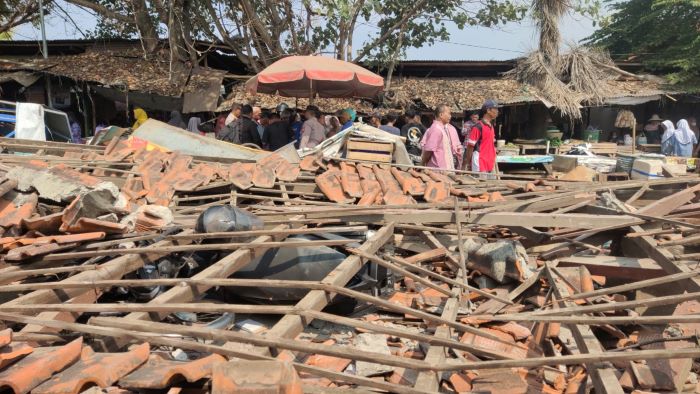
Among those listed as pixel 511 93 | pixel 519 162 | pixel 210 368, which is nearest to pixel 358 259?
pixel 210 368

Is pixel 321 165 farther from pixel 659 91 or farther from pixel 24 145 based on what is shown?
pixel 659 91

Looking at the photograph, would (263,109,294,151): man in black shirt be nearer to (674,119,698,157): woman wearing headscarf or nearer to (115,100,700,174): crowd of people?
(115,100,700,174): crowd of people

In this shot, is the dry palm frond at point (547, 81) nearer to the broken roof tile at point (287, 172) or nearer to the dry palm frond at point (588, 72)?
the dry palm frond at point (588, 72)

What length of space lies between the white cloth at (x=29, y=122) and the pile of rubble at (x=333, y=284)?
3.50 meters

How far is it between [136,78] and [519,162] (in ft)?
29.8

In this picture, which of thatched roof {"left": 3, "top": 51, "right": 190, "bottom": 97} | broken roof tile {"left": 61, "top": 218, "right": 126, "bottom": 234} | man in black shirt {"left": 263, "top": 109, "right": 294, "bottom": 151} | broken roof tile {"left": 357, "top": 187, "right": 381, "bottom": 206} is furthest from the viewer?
thatched roof {"left": 3, "top": 51, "right": 190, "bottom": 97}

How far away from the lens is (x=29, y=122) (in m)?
8.56

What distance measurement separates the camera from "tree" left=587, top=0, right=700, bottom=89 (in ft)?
46.5

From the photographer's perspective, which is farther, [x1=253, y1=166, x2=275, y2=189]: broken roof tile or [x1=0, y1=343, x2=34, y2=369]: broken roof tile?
[x1=253, y1=166, x2=275, y2=189]: broken roof tile

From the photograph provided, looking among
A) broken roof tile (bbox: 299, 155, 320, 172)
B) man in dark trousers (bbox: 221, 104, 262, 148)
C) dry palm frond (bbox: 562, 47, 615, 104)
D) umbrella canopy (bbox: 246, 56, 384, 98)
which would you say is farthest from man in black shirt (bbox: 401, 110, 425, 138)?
dry palm frond (bbox: 562, 47, 615, 104)

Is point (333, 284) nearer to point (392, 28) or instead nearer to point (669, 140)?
point (392, 28)

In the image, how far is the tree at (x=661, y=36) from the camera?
46.5 feet

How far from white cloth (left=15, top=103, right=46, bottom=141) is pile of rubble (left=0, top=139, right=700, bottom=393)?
3.50m

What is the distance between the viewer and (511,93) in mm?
13117
